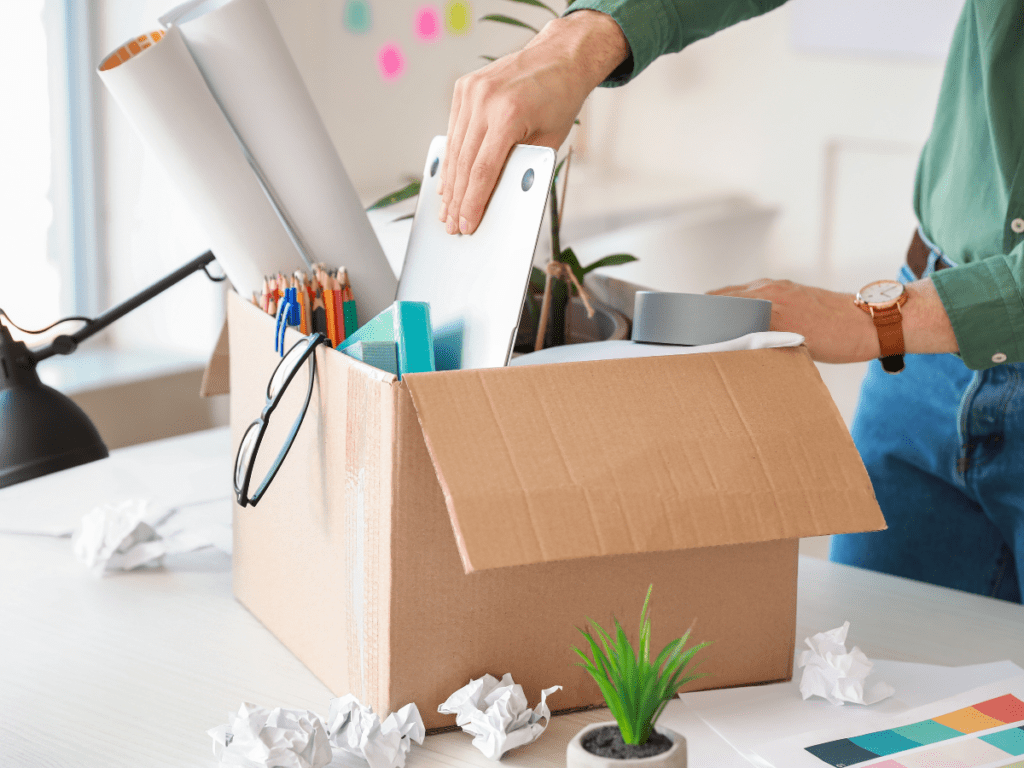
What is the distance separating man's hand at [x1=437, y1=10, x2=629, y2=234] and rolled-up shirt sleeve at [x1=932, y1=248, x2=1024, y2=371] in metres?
0.34

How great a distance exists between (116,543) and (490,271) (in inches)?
17.4

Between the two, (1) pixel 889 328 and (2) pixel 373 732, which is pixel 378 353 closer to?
(2) pixel 373 732

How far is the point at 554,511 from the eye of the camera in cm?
52

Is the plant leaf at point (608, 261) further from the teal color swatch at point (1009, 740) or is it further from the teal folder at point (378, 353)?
the teal color swatch at point (1009, 740)

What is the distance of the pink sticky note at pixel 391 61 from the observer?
7.21 feet

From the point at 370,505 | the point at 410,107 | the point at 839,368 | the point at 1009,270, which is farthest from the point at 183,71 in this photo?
the point at 839,368

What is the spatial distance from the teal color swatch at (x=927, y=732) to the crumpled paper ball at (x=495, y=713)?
0.69 feet

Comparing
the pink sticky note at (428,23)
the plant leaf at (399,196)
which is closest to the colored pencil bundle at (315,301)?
the plant leaf at (399,196)

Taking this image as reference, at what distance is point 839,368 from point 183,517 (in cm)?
220

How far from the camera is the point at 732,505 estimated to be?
55cm

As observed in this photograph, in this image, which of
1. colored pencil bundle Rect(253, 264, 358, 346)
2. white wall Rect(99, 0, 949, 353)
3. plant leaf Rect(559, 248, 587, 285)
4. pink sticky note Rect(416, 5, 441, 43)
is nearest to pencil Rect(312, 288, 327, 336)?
colored pencil bundle Rect(253, 264, 358, 346)

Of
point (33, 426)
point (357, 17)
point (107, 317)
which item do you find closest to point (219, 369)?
point (107, 317)

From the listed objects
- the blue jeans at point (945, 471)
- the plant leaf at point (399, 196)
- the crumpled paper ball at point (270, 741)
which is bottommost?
the blue jeans at point (945, 471)

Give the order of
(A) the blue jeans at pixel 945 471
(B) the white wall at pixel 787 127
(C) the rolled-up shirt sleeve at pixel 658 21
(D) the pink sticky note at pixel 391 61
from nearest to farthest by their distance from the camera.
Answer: (C) the rolled-up shirt sleeve at pixel 658 21 < (A) the blue jeans at pixel 945 471 < (D) the pink sticky note at pixel 391 61 < (B) the white wall at pixel 787 127
